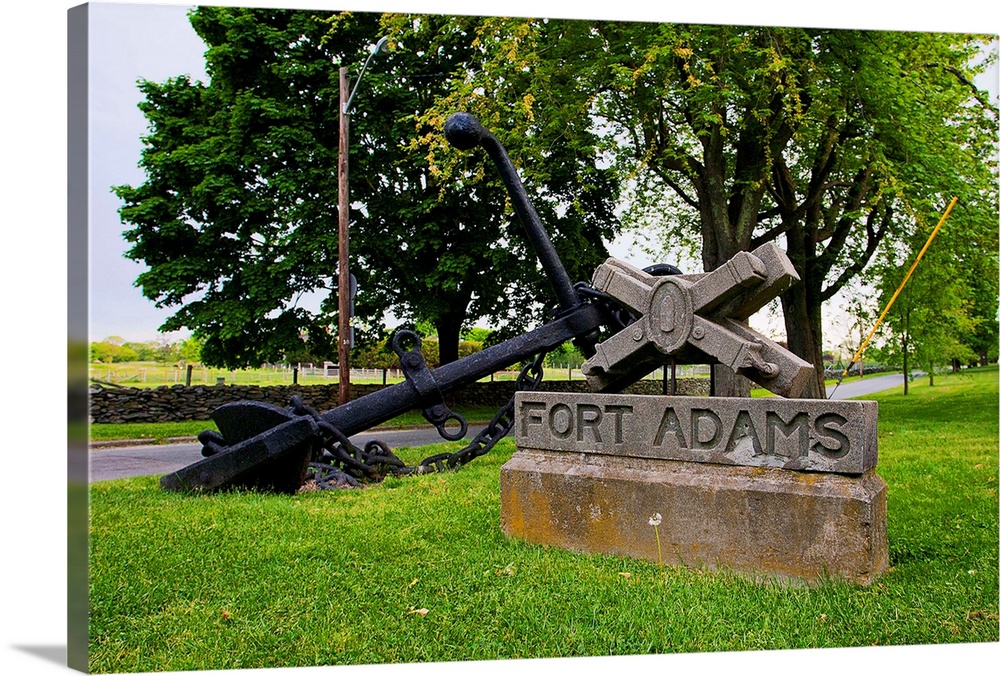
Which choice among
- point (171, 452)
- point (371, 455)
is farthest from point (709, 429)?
point (171, 452)

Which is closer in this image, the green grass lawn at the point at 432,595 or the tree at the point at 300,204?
the green grass lawn at the point at 432,595

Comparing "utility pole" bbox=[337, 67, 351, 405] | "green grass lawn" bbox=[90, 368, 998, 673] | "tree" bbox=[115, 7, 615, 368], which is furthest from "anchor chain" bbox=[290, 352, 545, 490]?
"tree" bbox=[115, 7, 615, 368]

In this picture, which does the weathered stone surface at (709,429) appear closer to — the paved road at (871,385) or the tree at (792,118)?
the tree at (792,118)

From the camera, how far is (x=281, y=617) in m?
4.05

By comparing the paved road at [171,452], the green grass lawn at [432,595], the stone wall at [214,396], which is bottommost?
the green grass lawn at [432,595]

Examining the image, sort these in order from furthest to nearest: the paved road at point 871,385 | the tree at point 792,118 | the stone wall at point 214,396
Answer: the paved road at point 871,385 < the stone wall at point 214,396 < the tree at point 792,118

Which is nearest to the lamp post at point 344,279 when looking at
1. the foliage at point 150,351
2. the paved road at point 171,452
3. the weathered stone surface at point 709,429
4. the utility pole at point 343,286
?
the utility pole at point 343,286

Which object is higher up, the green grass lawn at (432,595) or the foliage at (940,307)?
the foliage at (940,307)

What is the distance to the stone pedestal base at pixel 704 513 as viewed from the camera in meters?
4.09

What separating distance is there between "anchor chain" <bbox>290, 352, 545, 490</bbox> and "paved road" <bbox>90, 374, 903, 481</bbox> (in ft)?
5.43

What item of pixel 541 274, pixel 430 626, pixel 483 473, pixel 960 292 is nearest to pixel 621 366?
pixel 430 626

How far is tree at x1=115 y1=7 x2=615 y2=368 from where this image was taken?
1368 cm

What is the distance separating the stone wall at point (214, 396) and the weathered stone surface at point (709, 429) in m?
5.16

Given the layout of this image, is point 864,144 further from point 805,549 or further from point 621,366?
point 805,549
